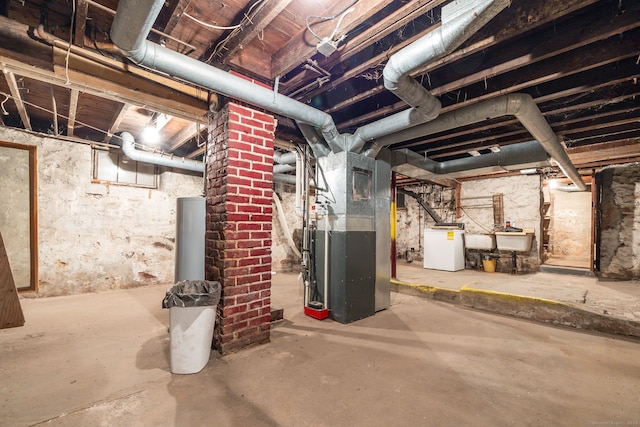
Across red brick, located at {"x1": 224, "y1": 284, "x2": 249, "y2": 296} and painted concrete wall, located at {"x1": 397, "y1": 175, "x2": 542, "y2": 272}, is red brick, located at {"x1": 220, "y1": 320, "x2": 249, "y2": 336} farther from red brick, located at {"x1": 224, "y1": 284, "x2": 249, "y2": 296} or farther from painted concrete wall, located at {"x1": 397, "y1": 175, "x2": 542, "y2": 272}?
painted concrete wall, located at {"x1": 397, "y1": 175, "x2": 542, "y2": 272}

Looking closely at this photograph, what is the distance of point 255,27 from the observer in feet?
5.60

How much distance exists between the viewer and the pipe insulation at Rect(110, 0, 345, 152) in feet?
4.22

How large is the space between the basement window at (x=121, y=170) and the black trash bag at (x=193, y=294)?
3254 millimetres

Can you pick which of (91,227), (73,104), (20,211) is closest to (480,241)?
(73,104)

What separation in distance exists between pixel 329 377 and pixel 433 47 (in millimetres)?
2172

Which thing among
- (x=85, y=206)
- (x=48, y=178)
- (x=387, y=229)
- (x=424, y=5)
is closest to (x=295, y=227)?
(x=387, y=229)

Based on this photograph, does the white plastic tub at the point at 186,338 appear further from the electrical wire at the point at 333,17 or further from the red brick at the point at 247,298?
the electrical wire at the point at 333,17

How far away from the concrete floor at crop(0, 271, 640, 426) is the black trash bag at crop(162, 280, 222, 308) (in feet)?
→ 1.61

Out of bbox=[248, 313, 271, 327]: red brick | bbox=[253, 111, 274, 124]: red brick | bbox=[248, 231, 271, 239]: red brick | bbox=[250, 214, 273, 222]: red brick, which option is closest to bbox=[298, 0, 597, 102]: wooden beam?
bbox=[253, 111, 274, 124]: red brick

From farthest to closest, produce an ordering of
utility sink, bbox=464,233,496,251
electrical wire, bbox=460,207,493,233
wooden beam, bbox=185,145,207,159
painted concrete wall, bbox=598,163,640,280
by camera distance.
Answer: electrical wire, bbox=460,207,493,233 → utility sink, bbox=464,233,496,251 → painted concrete wall, bbox=598,163,640,280 → wooden beam, bbox=185,145,207,159

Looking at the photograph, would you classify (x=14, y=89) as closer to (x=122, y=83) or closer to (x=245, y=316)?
(x=122, y=83)

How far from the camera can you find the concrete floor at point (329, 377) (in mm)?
1460

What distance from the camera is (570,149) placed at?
402 centimetres

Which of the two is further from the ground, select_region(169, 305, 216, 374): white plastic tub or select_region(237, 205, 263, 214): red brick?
select_region(237, 205, 263, 214): red brick
